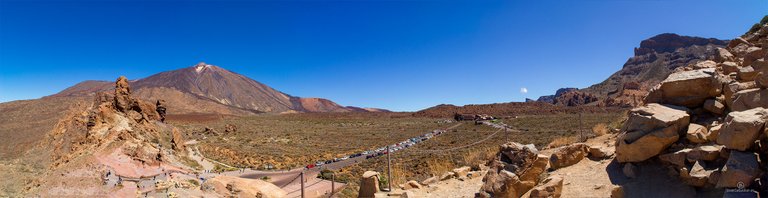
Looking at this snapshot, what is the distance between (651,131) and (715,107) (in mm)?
1354

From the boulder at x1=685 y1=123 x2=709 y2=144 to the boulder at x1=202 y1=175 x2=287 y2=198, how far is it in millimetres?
10226

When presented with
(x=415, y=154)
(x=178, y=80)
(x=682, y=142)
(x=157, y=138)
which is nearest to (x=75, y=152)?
(x=157, y=138)

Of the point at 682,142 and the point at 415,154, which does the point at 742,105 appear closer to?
the point at 682,142

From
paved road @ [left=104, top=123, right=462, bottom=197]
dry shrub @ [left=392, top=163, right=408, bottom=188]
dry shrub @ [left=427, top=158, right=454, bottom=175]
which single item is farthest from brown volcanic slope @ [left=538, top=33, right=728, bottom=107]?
paved road @ [left=104, top=123, right=462, bottom=197]

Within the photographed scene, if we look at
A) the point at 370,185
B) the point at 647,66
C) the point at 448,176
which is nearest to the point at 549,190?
the point at 448,176

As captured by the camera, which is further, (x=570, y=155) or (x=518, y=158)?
(x=570, y=155)

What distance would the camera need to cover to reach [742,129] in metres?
4.73

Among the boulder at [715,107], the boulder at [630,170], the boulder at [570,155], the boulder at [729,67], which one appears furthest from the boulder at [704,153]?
the boulder at [729,67]

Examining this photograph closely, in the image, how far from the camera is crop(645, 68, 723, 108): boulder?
6766mm

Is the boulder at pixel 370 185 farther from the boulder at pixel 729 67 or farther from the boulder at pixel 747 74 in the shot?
the boulder at pixel 729 67

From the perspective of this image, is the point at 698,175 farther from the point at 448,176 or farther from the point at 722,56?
the point at 448,176

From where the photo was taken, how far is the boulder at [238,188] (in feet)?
35.4

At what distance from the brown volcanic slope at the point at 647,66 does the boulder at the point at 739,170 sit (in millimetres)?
67760

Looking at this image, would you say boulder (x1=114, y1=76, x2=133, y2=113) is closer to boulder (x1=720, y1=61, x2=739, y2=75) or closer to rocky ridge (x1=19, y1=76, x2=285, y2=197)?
rocky ridge (x1=19, y1=76, x2=285, y2=197)
